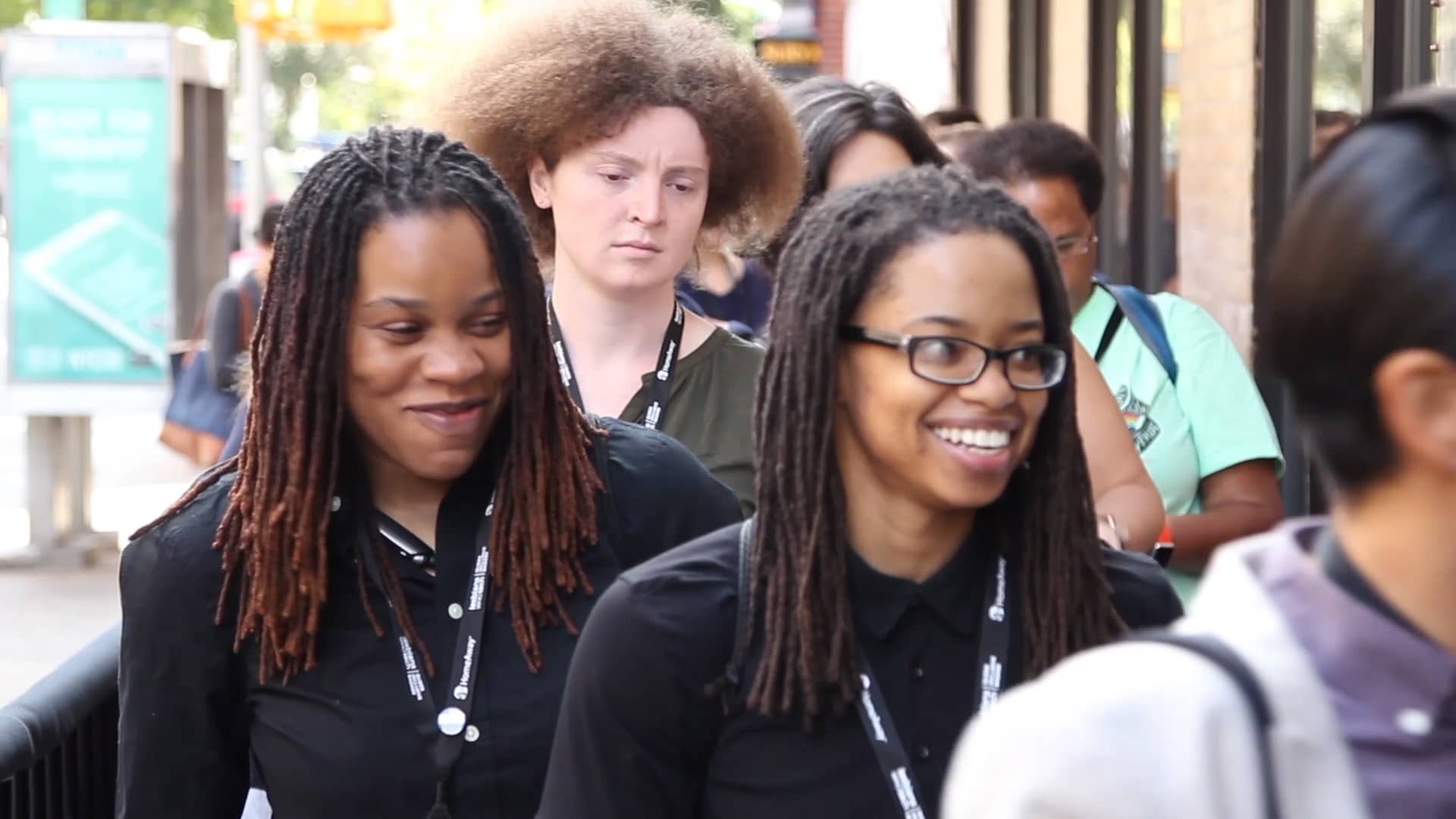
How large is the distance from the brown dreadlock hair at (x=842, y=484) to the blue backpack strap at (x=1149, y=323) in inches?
77.8

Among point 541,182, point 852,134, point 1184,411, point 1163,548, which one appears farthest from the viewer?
point 852,134

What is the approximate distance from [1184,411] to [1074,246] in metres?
0.43

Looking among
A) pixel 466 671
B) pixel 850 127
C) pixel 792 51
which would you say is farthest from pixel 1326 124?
pixel 792 51

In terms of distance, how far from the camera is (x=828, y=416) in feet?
8.38

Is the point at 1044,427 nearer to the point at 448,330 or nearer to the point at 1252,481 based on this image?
the point at 448,330

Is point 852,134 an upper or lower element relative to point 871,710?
upper

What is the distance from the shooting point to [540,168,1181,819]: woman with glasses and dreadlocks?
243 cm

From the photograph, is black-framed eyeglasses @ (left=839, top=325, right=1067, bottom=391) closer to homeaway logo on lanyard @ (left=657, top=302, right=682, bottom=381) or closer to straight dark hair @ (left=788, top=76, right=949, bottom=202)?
homeaway logo on lanyard @ (left=657, top=302, right=682, bottom=381)

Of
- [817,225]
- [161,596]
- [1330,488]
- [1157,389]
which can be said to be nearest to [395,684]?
[161,596]

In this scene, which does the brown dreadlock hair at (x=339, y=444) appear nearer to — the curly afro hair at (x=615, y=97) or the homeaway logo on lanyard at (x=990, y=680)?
the homeaway logo on lanyard at (x=990, y=680)

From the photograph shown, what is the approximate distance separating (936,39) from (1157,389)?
266 inches

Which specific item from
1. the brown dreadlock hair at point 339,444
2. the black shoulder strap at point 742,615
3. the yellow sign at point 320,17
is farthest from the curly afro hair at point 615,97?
the yellow sign at point 320,17

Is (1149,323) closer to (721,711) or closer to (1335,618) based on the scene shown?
(721,711)

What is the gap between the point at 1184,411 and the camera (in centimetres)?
456
